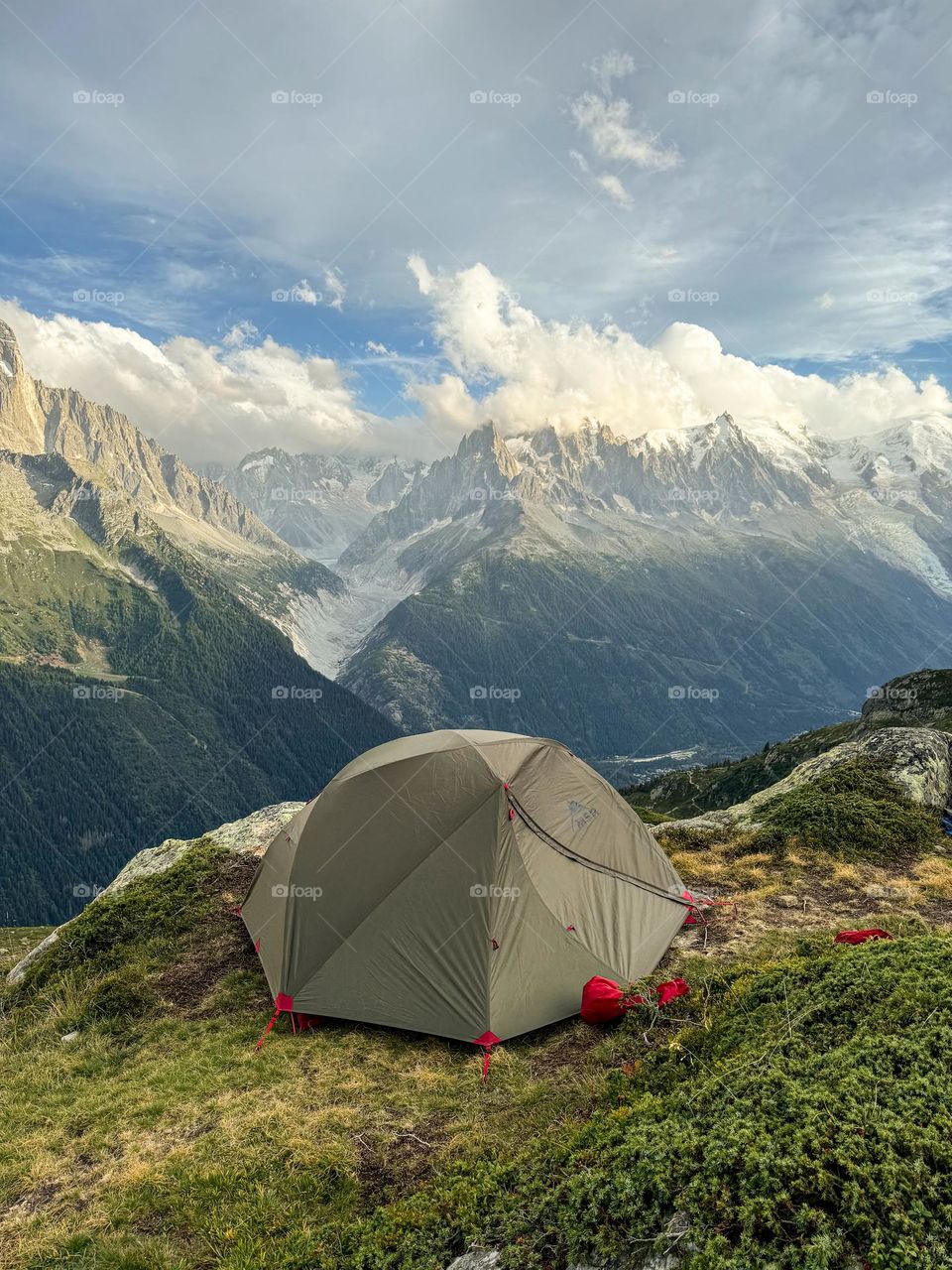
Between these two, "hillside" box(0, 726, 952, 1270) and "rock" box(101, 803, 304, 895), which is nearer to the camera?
"hillside" box(0, 726, 952, 1270)

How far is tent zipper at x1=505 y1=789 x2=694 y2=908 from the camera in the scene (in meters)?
18.2

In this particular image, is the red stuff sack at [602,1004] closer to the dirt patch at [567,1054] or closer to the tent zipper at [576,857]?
the dirt patch at [567,1054]

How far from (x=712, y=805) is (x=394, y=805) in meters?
108

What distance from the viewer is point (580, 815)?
63.7 feet

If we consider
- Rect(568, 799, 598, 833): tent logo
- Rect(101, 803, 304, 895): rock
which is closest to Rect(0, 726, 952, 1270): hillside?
Rect(568, 799, 598, 833): tent logo

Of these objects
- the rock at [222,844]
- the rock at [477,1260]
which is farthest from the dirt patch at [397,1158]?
the rock at [222,844]

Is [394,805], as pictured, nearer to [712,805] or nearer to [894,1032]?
[894,1032]

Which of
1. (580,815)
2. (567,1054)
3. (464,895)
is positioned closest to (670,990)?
(567,1054)

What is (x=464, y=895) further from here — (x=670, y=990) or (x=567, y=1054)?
(x=670, y=990)

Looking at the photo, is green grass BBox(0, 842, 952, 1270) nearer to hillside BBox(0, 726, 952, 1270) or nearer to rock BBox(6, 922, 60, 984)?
hillside BBox(0, 726, 952, 1270)

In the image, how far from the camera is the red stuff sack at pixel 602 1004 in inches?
562

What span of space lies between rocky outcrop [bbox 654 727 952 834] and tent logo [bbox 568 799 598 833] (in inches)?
404

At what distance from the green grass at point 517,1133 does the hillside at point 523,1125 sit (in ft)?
0.14

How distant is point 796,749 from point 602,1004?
112761mm
